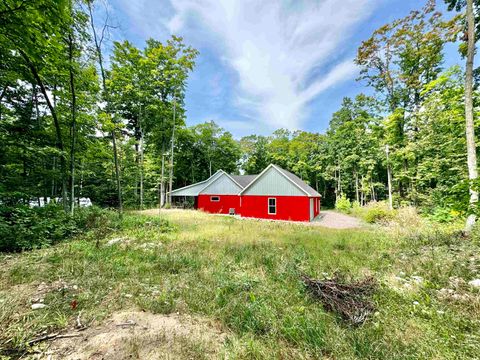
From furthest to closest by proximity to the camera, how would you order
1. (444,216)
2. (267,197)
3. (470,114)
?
(267,197), (444,216), (470,114)

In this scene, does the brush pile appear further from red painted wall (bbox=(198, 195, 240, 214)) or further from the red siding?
red painted wall (bbox=(198, 195, 240, 214))

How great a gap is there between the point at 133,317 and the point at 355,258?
5281mm

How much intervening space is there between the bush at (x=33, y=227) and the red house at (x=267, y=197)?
11.8 m

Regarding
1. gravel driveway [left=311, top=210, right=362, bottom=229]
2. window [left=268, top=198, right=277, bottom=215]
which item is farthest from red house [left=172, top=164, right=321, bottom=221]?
gravel driveway [left=311, top=210, right=362, bottom=229]

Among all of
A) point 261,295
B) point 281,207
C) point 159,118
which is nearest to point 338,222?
point 281,207

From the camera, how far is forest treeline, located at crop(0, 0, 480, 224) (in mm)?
7289

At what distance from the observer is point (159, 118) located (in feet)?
74.1

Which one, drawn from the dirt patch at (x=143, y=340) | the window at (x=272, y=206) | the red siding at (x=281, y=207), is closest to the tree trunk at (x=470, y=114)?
the dirt patch at (x=143, y=340)

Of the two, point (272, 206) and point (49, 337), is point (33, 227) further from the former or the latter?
point (272, 206)

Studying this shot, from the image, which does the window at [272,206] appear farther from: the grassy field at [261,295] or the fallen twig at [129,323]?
the fallen twig at [129,323]

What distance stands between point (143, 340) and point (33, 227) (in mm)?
6721

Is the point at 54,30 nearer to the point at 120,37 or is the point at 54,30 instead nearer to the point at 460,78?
the point at 120,37

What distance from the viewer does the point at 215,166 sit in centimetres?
3259

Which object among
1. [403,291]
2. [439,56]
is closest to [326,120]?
[439,56]
